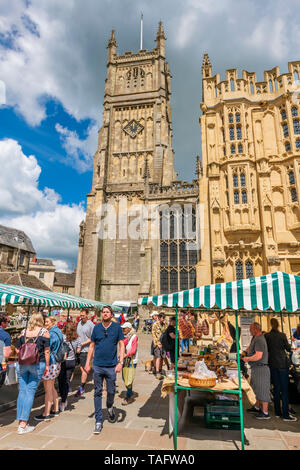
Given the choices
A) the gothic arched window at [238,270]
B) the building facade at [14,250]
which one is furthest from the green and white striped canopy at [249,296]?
the building facade at [14,250]

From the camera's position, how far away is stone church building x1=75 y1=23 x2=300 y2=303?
15.6 meters

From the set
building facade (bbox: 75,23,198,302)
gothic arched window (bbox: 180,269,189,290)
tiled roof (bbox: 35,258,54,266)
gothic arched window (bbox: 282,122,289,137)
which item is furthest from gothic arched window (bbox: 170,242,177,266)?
tiled roof (bbox: 35,258,54,266)

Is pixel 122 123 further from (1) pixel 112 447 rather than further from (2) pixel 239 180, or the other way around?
(1) pixel 112 447

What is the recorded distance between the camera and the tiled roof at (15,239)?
4509 centimetres

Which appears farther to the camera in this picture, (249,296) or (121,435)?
(249,296)

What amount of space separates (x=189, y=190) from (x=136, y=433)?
2154cm

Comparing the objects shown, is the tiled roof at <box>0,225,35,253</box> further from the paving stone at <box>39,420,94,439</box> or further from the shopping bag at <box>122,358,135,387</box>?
the paving stone at <box>39,420,94,439</box>

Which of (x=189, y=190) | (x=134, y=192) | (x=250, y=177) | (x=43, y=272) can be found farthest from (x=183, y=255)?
(x=43, y=272)

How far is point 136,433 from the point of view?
12.7 ft

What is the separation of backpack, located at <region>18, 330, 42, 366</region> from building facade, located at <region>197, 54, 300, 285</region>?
1232cm

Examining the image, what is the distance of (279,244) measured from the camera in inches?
601

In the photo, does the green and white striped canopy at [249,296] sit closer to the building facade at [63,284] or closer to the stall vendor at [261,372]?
the stall vendor at [261,372]

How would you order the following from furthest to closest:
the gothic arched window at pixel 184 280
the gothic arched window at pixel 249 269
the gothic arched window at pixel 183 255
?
the gothic arched window at pixel 183 255, the gothic arched window at pixel 184 280, the gothic arched window at pixel 249 269

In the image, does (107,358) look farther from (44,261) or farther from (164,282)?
(44,261)
